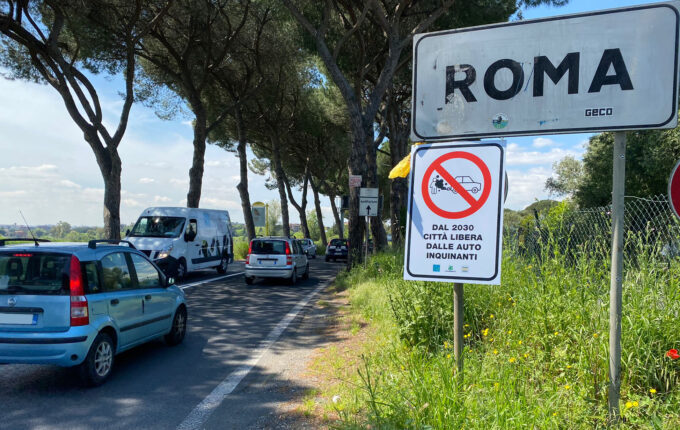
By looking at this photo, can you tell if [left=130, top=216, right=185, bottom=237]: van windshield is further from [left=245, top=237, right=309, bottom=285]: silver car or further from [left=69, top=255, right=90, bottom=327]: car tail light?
[left=69, top=255, right=90, bottom=327]: car tail light

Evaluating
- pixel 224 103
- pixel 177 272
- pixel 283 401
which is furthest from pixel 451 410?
pixel 224 103

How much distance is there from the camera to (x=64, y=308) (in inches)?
193

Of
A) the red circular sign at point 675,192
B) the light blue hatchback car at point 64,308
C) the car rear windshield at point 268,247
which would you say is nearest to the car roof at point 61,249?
the light blue hatchback car at point 64,308

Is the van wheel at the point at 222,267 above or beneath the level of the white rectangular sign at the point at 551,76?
beneath

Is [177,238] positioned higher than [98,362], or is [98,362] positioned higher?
[177,238]

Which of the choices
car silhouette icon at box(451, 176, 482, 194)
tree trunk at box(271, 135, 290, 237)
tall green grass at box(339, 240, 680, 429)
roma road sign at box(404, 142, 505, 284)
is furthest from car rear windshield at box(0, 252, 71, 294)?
tree trunk at box(271, 135, 290, 237)

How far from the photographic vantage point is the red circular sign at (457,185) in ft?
9.80

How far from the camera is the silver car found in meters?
15.7

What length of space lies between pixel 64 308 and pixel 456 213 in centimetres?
421

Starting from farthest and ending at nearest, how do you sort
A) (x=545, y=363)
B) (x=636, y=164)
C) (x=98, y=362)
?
(x=636, y=164), (x=98, y=362), (x=545, y=363)

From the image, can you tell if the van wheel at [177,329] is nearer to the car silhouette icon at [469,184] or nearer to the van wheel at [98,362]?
the van wheel at [98,362]

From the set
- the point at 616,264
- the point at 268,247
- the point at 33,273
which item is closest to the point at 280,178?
the point at 268,247

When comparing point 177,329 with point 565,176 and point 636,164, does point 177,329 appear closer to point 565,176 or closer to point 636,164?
point 636,164

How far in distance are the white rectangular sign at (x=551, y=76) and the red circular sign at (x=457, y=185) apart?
23 cm
